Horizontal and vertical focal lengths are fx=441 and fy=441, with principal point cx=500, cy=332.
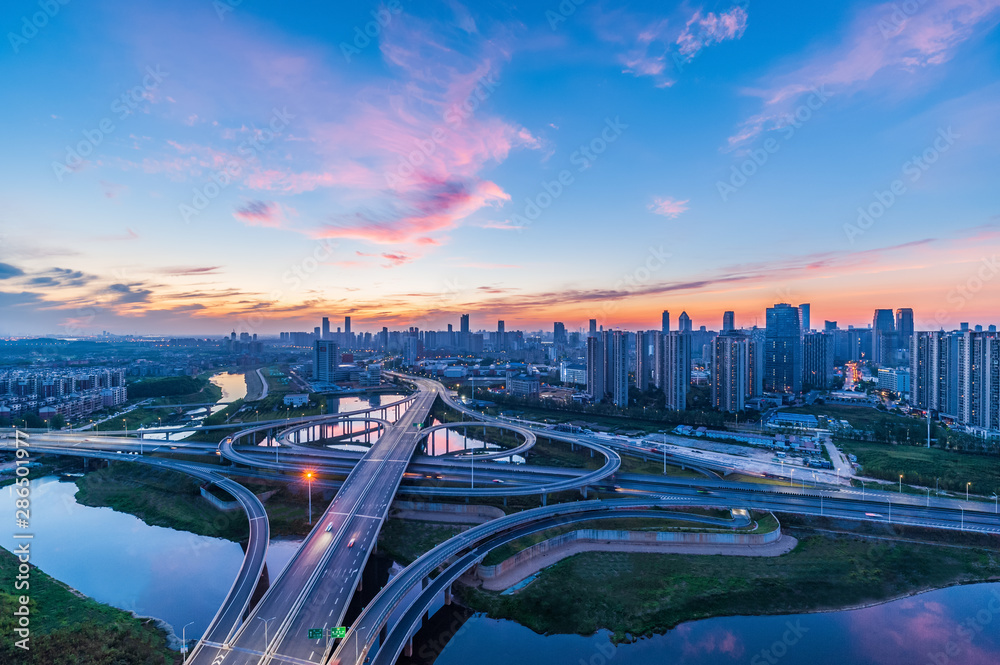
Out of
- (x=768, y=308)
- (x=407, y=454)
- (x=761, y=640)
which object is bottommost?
(x=761, y=640)

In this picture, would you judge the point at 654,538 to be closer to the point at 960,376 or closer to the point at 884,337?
the point at 960,376

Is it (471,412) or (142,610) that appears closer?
(142,610)

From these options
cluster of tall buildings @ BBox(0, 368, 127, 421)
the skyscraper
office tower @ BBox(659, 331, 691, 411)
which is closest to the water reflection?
office tower @ BBox(659, 331, 691, 411)

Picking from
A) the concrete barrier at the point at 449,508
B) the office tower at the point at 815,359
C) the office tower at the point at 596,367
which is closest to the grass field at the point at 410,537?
the concrete barrier at the point at 449,508

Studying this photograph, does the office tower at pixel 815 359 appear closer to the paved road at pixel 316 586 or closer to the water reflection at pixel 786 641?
the water reflection at pixel 786 641

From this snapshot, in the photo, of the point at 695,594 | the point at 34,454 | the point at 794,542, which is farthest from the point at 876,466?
the point at 34,454

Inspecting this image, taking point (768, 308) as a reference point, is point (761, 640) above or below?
below

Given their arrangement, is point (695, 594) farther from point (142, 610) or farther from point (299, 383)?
point (299, 383)
